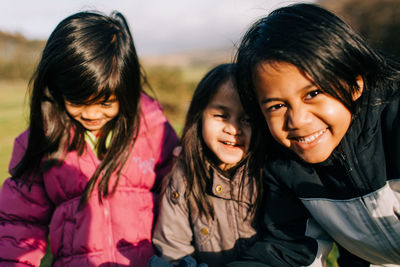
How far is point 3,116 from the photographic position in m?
7.67

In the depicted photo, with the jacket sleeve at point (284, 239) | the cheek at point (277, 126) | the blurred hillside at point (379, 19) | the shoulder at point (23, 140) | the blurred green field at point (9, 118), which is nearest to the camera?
the cheek at point (277, 126)

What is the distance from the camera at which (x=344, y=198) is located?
4.56 ft

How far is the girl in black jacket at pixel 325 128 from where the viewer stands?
47.1 inches

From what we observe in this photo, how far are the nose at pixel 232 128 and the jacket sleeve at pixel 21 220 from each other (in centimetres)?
115

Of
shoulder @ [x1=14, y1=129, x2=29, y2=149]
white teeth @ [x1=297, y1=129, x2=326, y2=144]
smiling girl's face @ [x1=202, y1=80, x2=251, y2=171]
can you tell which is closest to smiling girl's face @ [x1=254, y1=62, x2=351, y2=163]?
white teeth @ [x1=297, y1=129, x2=326, y2=144]

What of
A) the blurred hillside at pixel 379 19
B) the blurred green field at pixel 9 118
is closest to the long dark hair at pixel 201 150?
the blurred green field at pixel 9 118

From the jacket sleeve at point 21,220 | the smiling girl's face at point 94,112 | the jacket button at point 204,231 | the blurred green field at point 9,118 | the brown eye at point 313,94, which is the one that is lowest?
the blurred green field at point 9,118

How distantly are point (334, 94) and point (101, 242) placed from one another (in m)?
1.40

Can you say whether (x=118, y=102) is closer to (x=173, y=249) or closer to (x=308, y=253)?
(x=173, y=249)

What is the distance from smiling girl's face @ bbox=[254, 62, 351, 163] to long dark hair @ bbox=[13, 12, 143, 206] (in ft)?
2.63

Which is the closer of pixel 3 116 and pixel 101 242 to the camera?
pixel 101 242

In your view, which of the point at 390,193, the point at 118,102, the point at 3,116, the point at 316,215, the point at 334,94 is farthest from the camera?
the point at 3,116

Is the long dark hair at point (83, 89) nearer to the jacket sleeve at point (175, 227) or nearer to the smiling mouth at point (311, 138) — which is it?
the jacket sleeve at point (175, 227)

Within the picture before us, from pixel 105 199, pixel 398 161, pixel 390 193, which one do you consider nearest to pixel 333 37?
pixel 398 161
